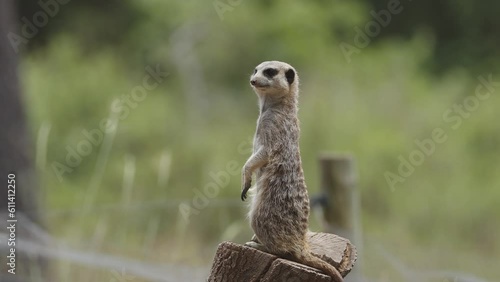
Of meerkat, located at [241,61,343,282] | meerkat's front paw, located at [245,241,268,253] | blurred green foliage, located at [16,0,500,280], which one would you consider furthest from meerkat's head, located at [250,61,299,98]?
Answer: blurred green foliage, located at [16,0,500,280]

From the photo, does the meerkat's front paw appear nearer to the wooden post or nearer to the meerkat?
the meerkat

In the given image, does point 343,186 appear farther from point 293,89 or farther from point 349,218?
point 293,89

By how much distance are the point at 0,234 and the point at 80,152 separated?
4.28 meters

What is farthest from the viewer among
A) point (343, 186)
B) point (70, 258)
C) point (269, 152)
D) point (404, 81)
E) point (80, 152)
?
point (404, 81)

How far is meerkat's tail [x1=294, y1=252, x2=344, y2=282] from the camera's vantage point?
6.95 ft

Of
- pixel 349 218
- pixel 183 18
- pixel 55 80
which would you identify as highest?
pixel 183 18

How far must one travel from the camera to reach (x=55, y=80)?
898 centimetres

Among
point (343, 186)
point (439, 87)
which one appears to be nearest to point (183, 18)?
point (439, 87)

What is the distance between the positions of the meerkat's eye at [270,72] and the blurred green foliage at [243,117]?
2.89 m

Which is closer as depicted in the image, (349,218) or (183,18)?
(349,218)

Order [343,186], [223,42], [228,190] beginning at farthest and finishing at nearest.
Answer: [223,42], [228,190], [343,186]

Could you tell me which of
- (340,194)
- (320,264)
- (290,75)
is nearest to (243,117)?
(340,194)

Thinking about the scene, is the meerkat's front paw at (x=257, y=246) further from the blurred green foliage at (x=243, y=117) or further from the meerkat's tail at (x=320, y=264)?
the blurred green foliage at (x=243, y=117)

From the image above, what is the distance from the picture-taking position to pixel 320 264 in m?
2.13
